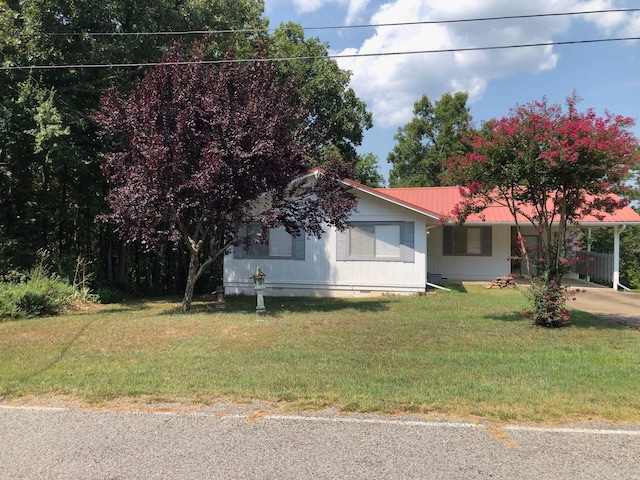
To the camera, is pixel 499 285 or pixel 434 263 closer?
pixel 499 285

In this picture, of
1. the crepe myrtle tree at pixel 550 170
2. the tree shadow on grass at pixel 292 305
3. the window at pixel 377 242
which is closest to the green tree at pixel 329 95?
the window at pixel 377 242

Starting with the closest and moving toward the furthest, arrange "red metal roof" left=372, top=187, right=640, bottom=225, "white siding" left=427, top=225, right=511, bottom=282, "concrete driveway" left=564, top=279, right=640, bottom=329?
"concrete driveway" left=564, top=279, right=640, bottom=329 → "red metal roof" left=372, top=187, right=640, bottom=225 → "white siding" left=427, top=225, right=511, bottom=282

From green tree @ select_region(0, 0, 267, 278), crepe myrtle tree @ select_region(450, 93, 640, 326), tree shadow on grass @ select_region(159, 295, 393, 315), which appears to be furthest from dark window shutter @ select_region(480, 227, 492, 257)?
green tree @ select_region(0, 0, 267, 278)

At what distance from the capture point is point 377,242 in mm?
15242

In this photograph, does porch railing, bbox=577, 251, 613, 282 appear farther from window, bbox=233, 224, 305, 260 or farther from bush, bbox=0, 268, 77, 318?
bush, bbox=0, 268, 77, 318

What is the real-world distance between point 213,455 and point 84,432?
1.37m

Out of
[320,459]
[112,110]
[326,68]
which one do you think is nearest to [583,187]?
[320,459]

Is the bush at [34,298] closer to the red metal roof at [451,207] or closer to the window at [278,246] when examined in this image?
the window at [278,246]

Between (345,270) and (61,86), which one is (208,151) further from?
(61,86)

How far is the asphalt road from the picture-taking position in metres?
3.57

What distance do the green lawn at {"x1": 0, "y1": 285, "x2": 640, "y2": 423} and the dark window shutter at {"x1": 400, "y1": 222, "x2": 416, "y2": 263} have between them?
12.7ft

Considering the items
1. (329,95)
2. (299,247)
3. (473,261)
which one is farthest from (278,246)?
(329,95)

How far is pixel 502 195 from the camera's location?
31.4ft

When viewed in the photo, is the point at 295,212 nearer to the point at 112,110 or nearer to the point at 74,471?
the point at 112,110
